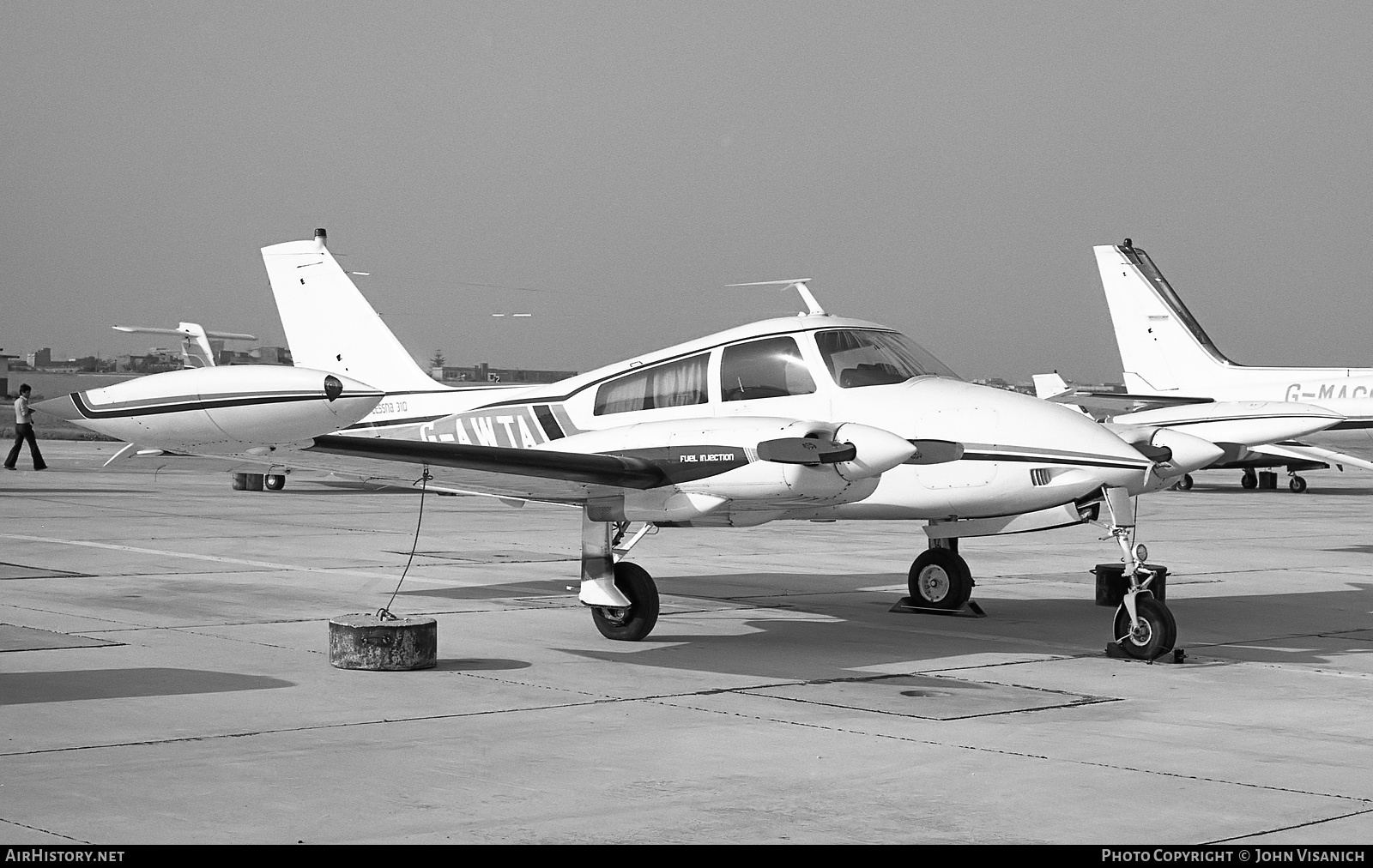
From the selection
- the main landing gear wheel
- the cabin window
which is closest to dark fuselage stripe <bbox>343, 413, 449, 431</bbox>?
the cabin window

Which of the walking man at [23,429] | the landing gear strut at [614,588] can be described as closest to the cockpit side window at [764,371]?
the landing gear strut at [614,588]

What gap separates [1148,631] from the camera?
10656 millimetres

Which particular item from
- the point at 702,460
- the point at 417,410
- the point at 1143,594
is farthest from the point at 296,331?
the point at 1143,594

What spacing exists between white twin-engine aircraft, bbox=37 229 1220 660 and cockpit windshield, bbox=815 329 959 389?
0.7 inches

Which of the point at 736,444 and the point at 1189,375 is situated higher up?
the point at 1189,375

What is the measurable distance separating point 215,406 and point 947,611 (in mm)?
7560

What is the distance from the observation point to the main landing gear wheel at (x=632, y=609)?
11.1m

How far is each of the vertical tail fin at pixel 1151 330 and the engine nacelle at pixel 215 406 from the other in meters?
34.2

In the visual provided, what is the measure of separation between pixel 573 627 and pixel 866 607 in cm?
343

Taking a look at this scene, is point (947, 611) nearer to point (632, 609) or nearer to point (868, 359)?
point (868, 359)

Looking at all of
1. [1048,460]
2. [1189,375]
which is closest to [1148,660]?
[1048,460]

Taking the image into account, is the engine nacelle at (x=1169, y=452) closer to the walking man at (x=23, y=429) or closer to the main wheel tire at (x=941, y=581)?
the main wheel tire at (x=941, y=581)

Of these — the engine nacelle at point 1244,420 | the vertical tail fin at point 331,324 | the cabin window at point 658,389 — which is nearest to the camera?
the cabin window at point 658,389
